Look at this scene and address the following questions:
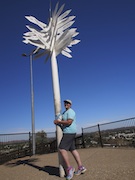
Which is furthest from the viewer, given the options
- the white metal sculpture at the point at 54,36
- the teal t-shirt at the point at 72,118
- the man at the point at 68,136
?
the white metal sculpture at the point at 54,36

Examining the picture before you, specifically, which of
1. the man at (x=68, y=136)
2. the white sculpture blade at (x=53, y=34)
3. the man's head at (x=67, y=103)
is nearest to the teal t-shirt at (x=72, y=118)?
the man at (x=68, y=136)

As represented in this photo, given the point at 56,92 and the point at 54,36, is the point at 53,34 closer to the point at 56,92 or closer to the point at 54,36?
the point at 54,36

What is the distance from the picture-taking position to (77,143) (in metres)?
13.4

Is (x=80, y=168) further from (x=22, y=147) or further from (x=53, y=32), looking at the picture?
(x=22, y=147)

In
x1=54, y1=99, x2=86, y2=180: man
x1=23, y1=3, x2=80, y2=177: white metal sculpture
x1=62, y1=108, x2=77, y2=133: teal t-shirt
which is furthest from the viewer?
x1=23, y1=3, x2=80, y2=177: white metal sculpture

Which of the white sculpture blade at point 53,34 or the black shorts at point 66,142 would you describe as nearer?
the black shorts at point 66,142

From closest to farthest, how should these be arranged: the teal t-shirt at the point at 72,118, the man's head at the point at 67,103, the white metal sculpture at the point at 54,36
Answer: the teal t-shirt at the point at 72,118, the man's head at the point at 67,103, the white metal sculpture at the point at 54,36

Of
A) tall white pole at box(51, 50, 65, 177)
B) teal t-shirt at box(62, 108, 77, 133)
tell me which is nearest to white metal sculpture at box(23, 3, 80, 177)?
tall white pole at box(51, 50, 65, 177)

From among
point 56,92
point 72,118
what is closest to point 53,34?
point 56,92

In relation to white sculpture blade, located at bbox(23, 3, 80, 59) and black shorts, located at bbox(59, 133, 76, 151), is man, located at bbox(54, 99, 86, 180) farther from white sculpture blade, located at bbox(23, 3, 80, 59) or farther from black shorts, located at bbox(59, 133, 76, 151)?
white sculpture blade, located at bbox(23, 3, 80, 59)

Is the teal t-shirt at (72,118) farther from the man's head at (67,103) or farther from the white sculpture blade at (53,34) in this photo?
the white sculpture blade at (53,34)

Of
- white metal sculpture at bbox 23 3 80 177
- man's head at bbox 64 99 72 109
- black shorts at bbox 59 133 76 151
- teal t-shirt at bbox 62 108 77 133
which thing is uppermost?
white metal sculpture at bbox 23 3 80 177

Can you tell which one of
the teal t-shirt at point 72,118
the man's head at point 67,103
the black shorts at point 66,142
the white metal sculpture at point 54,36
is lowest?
the black shorts at point 66,142

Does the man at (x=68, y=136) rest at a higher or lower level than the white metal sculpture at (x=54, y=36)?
lower
